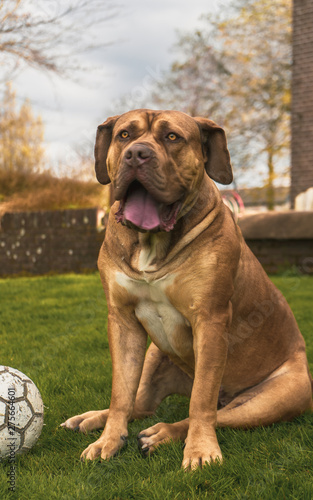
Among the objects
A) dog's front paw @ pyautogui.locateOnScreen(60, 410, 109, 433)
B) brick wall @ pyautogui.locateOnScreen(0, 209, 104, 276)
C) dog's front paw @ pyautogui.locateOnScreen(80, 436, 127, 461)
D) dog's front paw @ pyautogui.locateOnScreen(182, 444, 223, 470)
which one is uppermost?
dog's front paw @ pyautogui.locateOnScreen(182, 444, 223, 470)

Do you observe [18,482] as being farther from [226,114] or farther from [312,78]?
[226,114]

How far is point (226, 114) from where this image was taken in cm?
2128

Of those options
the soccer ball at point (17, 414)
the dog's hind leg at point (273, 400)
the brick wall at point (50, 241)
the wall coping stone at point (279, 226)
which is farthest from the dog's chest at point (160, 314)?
the brick wall at point (50, 241)

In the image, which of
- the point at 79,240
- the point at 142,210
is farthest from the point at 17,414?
the point at 79,240

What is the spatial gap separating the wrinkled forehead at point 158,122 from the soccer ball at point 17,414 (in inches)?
51.5

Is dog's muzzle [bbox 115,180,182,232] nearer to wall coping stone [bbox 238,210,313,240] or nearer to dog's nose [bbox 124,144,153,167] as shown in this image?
dog's nose [bbox 124,144,153,167]

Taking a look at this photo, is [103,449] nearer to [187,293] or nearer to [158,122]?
[187,293]

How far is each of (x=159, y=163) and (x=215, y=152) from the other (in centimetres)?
47

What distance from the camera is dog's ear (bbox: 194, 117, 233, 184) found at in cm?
260

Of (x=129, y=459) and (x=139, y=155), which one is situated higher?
(x=139, y=155)

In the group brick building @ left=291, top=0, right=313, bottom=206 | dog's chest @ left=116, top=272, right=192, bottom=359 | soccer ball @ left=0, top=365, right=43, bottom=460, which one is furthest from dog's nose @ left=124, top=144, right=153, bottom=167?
brick building @ left=291, top=0, right=313, bottom=206

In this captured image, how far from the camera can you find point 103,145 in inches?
107

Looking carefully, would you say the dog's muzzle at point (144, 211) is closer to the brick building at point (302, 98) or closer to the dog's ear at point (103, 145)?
the dog's ear at point (103, 145)

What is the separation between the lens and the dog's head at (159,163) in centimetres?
228
